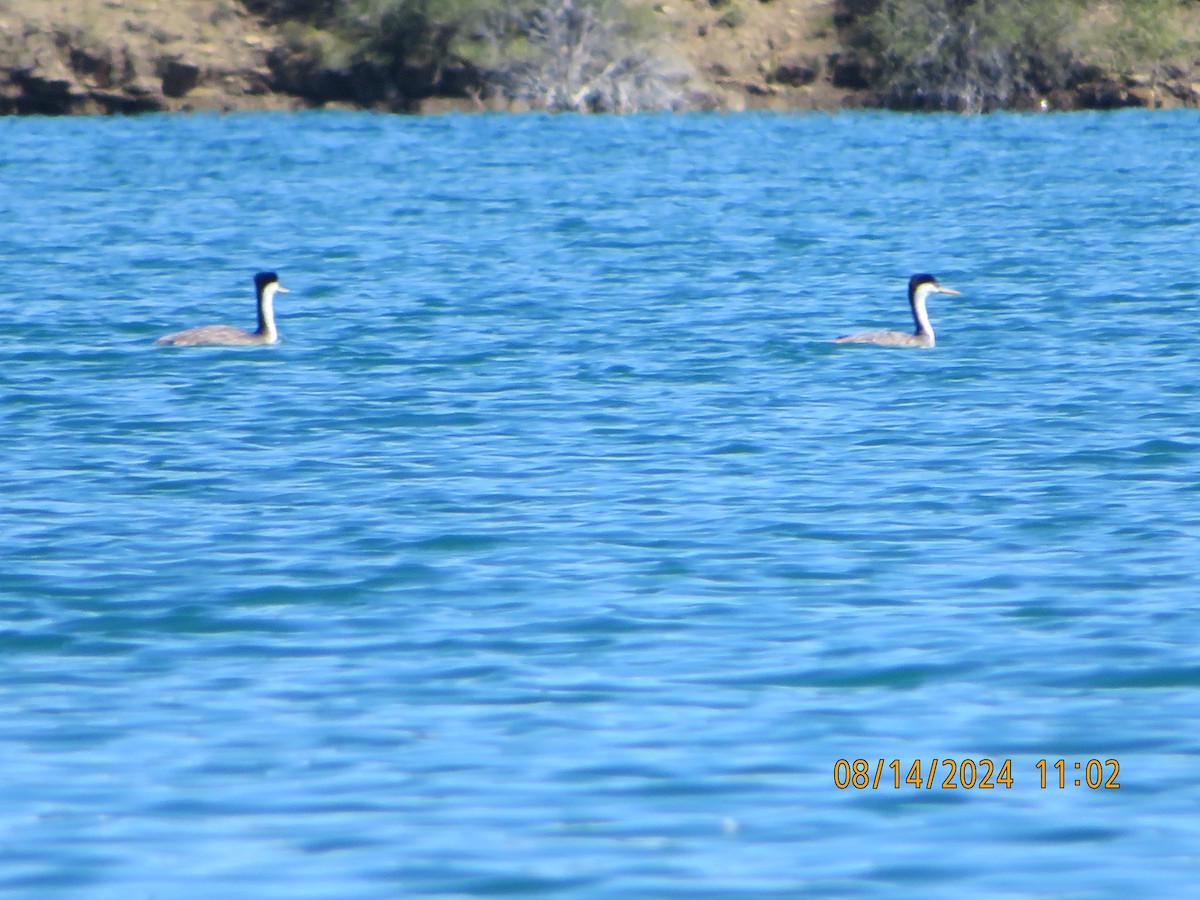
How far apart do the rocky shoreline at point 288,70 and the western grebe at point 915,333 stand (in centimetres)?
5293

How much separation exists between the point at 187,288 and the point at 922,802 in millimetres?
19847

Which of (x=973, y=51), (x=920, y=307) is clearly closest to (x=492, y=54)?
(x=973, y=51)

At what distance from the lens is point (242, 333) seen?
66.9ft

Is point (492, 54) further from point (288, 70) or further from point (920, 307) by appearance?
point (920, 307)

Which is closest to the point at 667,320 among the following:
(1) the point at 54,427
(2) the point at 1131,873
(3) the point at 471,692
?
(1) the point at 54,427

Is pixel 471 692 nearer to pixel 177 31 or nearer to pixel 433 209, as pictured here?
pixel 433 209

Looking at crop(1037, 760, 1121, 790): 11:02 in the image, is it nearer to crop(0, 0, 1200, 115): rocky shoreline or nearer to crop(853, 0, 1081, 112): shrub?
crop(0, 0, 1200, 115): rocky shoreline

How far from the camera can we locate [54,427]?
15836mm

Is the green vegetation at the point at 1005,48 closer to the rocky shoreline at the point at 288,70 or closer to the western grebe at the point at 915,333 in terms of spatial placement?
the rocky shoreline at the point at 288,70

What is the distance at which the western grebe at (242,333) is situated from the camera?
2019 centimetres

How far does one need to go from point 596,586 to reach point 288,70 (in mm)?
65570

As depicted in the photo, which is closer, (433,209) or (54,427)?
(54,427)

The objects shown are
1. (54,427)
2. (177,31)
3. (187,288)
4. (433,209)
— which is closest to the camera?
(54,427)

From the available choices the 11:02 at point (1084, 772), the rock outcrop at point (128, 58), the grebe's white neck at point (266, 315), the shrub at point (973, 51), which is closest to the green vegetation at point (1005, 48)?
the shrub at point (973, 51)
